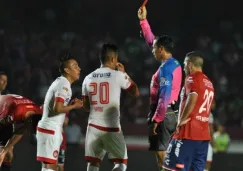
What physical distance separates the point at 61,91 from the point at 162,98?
4.57 ft

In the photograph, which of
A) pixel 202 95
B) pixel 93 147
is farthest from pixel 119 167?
pixel 202 95

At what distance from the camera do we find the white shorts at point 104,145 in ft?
28.2

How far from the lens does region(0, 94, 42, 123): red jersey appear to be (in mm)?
9062

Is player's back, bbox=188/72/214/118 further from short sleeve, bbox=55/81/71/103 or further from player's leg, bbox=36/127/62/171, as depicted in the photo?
player's leg, bbox=36/127/62/171

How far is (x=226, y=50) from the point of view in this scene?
18.2 meters

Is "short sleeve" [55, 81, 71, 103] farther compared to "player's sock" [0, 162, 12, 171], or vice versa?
"player's sock" [0, 162, 12, 171]

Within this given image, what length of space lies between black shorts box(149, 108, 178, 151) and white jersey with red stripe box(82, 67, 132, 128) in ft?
2.34

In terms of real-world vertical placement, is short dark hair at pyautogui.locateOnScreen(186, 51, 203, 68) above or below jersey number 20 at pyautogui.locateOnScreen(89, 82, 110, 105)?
above

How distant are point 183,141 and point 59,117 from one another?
1.66 m

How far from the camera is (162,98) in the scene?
8.79 m

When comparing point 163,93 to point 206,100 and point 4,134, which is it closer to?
point 206,100

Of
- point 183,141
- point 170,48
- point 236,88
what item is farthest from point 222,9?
point 183,141

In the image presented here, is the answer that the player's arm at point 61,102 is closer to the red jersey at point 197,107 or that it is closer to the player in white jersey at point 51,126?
the player in white jersey at point 51,126

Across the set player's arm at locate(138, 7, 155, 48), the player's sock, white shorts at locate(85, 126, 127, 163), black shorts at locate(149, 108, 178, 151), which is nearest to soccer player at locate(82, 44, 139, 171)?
white shorts at locate(85, 126, 127, 163)
